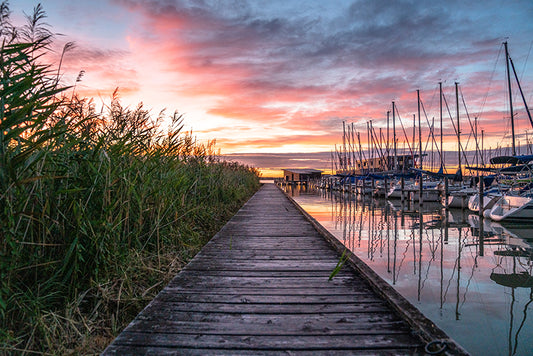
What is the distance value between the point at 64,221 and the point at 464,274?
6953mm

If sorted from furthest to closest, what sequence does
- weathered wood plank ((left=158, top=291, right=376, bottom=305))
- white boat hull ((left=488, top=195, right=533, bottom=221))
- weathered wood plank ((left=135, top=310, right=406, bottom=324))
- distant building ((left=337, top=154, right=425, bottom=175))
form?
distant building ((left=337, top=154, right=425, bottom=175))
white boat hull ((left=488, top=195, right=533, bottom=221))
weathered wood plank ((left=158, top=291, right=376, bottom=305))
weathered wood plank ((left=135, top=310, right=406, bottom=324))

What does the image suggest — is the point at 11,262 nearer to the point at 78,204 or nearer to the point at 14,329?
the point at 14,329

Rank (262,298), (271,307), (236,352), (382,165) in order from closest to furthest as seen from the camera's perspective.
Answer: (236,352) → (271,307) → (262,298) → (382,165)

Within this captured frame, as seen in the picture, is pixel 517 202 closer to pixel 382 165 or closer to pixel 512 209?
pixel 512 209

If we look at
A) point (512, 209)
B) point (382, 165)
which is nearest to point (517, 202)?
point (512, 209)

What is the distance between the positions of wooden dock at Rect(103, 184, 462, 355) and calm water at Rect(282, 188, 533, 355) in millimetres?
1854

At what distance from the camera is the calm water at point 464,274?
4.03m

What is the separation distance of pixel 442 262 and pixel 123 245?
6.89m

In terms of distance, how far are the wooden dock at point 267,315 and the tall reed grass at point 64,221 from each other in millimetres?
378

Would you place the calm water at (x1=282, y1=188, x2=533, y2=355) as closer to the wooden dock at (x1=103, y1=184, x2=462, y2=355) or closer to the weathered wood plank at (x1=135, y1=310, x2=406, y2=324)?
the wooden dock at (x1=103, y1=184, x2=462, y2=355)

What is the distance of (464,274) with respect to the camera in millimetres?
6387

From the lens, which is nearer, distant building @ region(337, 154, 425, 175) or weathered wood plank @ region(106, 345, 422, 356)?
weathered wood plank @ region(106, 345, 422, 356)

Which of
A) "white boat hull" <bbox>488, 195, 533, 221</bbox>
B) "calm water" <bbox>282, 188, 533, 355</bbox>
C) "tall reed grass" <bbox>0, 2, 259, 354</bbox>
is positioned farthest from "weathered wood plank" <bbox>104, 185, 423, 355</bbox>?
"white boat hull" <bbox>488, 195, 533, 221</bbox>

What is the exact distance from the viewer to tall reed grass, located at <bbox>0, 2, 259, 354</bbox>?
2170 millimetres
